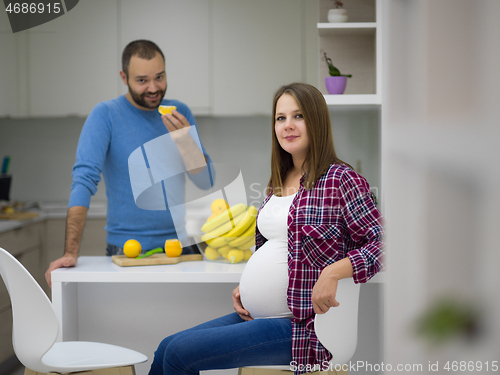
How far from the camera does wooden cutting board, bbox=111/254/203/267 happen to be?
3.49ft

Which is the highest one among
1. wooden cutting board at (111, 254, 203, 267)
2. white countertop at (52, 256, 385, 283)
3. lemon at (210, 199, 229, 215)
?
lemon at (210, 199, 229, 215)

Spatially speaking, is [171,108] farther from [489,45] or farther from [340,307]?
[489,45]

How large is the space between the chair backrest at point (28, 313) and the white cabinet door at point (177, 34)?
1.68 meters

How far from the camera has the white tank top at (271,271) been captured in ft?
2.60

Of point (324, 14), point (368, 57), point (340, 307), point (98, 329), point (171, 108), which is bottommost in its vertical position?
point (98, 329)

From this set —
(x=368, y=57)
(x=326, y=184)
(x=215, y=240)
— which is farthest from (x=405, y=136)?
(x=368, y=57)

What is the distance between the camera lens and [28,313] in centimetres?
74

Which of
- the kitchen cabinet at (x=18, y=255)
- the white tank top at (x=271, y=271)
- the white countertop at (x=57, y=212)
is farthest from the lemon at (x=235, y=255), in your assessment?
the white countertop at (x=57, y=212)

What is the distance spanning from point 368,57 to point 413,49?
149cm

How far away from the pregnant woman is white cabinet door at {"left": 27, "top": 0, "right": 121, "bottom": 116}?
5.76 ft

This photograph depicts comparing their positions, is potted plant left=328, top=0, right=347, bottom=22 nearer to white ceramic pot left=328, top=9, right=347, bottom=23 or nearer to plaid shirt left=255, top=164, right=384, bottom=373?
white ceramic pot left=328, top=9, right=347, bottom=23

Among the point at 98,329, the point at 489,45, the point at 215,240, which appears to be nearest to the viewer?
the point at 489,45

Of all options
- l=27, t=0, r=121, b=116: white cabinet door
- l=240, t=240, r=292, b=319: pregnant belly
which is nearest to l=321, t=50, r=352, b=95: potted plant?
l=240, t=240, r=292, b=319: pregnant belly

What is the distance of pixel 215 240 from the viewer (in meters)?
1.05
